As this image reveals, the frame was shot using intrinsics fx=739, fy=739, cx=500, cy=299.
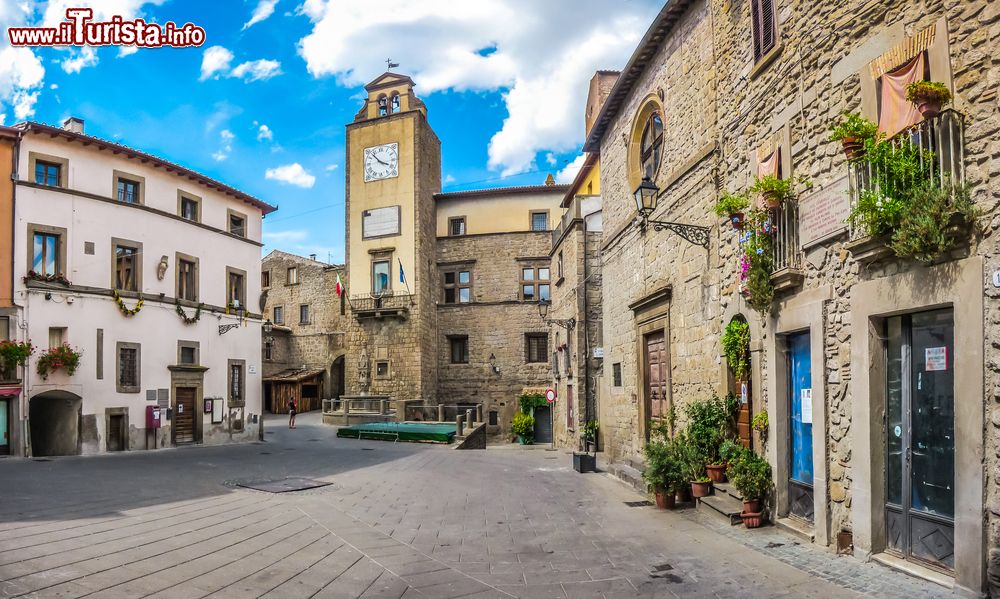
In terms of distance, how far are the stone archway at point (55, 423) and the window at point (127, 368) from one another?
4.38 feet

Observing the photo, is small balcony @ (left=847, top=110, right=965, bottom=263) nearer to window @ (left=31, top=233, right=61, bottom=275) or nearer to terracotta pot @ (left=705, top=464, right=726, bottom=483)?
terracotta pot @ (left=705, top=464, right=726, bottom=483)

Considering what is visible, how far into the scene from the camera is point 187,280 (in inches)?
916

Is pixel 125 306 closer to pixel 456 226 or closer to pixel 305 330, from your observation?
pixel 456 226

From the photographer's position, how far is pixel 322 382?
42.1 metres

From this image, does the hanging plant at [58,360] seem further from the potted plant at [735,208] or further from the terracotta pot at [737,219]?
the terracotta pot at [737,219]

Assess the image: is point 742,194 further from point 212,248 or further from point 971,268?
point 212,248

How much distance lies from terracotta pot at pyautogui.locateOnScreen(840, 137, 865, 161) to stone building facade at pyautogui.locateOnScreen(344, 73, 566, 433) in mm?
28440

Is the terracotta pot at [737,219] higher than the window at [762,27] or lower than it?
lower

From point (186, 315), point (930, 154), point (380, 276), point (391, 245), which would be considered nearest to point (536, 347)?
point (380, 276)

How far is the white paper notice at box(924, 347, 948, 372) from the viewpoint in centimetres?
606

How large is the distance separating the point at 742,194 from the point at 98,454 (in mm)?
17511

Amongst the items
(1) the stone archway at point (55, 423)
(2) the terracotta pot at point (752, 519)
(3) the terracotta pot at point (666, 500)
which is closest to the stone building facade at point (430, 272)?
(1) the stone archway at point (55, 423)

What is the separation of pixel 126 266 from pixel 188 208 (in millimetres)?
3289

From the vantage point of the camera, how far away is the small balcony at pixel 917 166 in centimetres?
573
